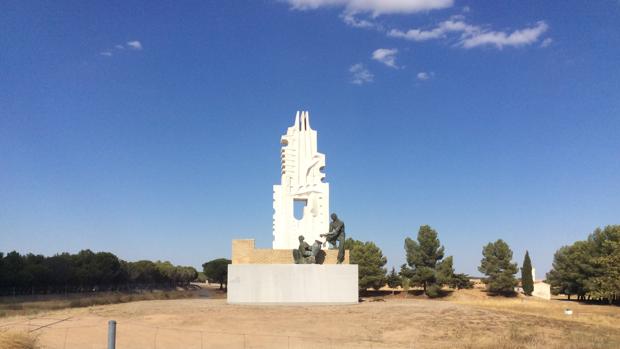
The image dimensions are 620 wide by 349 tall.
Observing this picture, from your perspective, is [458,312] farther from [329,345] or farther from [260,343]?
[260,343]

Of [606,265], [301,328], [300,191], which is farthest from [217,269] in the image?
[301,328]

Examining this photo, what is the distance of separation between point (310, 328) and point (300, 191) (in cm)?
1522

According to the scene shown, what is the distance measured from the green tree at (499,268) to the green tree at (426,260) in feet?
18.4

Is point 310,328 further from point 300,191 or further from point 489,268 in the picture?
point 489,268

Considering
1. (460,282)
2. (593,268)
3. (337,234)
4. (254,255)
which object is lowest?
(460,282)

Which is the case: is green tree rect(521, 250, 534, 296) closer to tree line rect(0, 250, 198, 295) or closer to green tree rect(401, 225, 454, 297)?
green tree rect(401, 225, 454, 297)

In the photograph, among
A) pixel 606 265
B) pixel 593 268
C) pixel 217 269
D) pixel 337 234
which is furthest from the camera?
pixel 217 269

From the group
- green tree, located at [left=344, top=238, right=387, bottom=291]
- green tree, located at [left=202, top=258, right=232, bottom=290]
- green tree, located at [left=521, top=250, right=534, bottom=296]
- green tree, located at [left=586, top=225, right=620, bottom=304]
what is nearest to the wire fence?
green tree, located at [left=586, top=225, right=620, bottom=304]

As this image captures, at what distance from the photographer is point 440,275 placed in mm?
52688

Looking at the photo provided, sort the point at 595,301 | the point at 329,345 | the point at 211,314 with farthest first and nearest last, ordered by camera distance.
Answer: the point at 595,301 → the point at 211,314 → the point at 329,345

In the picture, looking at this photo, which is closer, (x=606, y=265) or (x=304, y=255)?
(x=304, y=255)

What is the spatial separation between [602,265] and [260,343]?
41275mm

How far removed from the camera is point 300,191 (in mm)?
33344

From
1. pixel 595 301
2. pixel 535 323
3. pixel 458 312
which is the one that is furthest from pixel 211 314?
pixel 595 301
